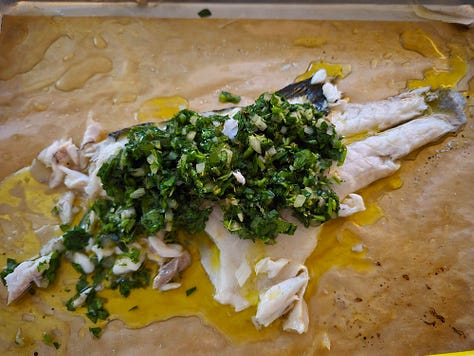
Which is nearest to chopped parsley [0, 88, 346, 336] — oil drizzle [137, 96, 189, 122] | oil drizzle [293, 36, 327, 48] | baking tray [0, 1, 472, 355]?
baking tray [0, 1, 472, 355]

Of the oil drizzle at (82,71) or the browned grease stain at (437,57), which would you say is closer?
the browned grease stain at (437,57)

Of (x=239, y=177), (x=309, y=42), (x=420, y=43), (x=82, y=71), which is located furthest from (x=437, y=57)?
(x=82, y=71)

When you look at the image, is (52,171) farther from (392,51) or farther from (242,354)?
(392,51)

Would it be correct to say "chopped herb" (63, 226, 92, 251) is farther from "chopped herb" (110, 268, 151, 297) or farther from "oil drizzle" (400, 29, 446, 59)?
"oil drizzle" (400, 29, 446, 59)

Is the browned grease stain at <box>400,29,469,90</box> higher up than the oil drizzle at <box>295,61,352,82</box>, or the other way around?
the browned grease stain at <box>400,29,469,90</box>

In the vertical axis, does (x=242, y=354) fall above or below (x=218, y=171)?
below

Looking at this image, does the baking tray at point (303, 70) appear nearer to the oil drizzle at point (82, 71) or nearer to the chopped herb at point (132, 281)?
the oil drizzle at point (82, 71)

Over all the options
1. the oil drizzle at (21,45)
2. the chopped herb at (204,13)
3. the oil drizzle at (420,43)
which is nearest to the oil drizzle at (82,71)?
the oil drizzle at (21,45)

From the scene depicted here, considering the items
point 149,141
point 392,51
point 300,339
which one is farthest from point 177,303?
point 392,51
